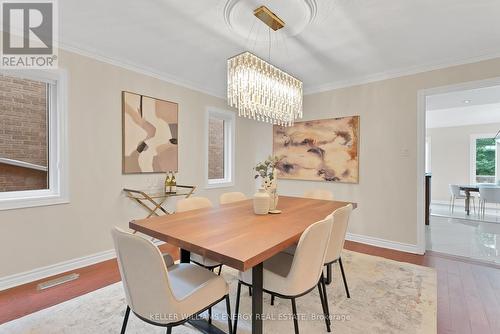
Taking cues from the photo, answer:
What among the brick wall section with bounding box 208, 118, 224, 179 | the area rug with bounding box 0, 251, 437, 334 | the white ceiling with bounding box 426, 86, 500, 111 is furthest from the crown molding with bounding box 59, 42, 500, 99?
the area rug with bounding box 0, 251, 437, 334

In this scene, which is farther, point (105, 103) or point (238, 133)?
point (238, 133)

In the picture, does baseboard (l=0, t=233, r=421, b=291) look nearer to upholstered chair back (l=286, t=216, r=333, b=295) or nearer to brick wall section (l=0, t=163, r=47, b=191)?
brick wall section (l=0, t=163, r=47, b=191)

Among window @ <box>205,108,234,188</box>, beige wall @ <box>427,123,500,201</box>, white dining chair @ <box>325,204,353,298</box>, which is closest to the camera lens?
white dining chair @ <box>325,204,353,298</box>

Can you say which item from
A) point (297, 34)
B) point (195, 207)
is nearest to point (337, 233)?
point (195, 207)

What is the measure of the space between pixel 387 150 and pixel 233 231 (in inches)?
116

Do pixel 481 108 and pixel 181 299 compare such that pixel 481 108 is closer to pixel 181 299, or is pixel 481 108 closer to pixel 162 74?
pixel 162 74

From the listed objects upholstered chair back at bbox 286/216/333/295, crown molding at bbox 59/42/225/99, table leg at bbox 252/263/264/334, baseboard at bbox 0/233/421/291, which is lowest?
baseboard at bbox 0/233/421/291

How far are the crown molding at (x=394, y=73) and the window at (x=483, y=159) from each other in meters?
5.59

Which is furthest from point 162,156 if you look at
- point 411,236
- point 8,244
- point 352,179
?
point 411,236

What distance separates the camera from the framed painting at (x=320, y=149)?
3873 millimetres

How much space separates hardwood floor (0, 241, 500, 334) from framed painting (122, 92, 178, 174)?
1282mm

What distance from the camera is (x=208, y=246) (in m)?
1.32

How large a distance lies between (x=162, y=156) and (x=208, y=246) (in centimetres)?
253

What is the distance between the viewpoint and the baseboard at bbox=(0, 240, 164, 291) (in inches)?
91.9
